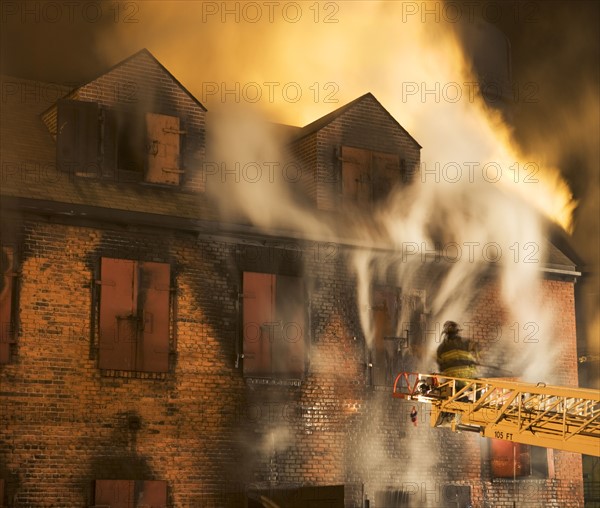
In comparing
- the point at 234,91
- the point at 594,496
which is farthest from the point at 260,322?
the point at 594,496

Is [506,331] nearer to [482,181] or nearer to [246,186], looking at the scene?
[482,181]

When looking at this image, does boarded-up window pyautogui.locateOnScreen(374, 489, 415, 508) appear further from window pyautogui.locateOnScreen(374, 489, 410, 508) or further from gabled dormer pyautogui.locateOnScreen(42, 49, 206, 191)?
gabled dormer pyautogui.locateOnScreen(42, 49, 206, 191)

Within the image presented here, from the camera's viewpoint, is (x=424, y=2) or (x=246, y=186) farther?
(x=424, y=2)

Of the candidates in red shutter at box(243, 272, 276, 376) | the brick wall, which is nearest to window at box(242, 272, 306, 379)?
red shutter at box(243, 272, 276, 376)

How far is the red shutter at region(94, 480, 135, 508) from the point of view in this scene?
48.8 feet

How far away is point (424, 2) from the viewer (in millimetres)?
23438

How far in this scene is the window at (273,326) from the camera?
1661cm

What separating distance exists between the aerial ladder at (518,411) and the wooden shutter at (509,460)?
154 inches

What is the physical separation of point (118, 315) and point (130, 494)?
2.57m

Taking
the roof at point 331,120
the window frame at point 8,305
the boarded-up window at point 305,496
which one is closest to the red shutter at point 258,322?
the boarded-up window at point 305,496

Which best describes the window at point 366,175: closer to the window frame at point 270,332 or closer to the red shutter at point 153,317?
the window frame at point 270,332

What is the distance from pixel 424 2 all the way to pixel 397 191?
6.12 meters

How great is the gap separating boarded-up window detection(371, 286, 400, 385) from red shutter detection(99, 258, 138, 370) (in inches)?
170

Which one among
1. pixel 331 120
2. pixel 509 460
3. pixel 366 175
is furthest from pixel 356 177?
pixel 509 460
